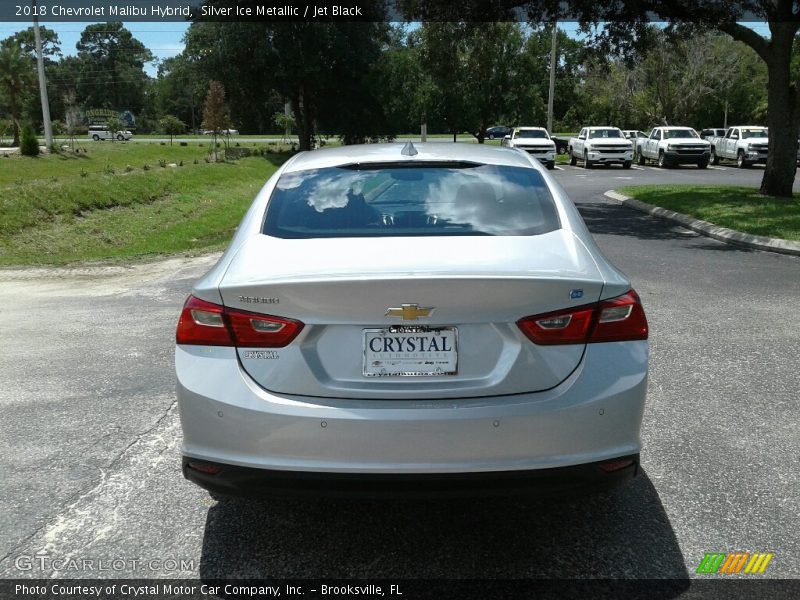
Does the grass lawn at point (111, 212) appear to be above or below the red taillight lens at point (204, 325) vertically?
below

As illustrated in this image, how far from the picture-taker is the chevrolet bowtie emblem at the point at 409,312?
289 cm

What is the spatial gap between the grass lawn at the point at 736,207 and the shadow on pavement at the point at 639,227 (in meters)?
0.55

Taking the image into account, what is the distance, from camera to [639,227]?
602 inches

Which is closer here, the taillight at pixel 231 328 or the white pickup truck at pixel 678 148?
the taillight at pixel 231 328

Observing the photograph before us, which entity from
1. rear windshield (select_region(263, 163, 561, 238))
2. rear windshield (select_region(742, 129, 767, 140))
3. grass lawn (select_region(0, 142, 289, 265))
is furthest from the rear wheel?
rear windshield (select_region(263, 163, 561, 238))

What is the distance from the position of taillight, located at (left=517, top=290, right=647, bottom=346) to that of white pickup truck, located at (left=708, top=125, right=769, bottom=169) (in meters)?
35.4

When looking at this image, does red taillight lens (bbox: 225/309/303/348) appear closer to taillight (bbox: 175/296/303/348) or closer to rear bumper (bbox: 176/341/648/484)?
taillight (bbox: 175/296/303/348)

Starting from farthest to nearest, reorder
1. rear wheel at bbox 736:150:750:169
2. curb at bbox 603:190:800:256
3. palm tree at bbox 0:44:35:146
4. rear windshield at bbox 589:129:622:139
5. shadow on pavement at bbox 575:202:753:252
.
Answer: palm tree at bbox 0:44:35:146, rear windshield at bbox 589:129:622:139, rear wheel at bbox 736:150:750:169, shadow on pavement at bbox 575:202:753:252, curb at bbox 603:190:800:256

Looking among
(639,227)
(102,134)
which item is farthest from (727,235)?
(102,134)

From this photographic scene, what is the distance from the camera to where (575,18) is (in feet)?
64.1

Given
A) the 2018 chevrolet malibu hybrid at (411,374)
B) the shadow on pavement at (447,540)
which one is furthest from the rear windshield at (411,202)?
the shadow on pavement at (447,540)

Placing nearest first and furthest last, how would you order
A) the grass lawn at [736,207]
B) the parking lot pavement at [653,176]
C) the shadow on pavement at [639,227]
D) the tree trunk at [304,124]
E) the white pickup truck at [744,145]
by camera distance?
1. the shadow on pavement at [639,227]
2. the grass lawn at [736,207]
3. the parking lot pavement at [653,176]
4. the white pickup truck at [744,145]
5. the tree trunk at [304,124]

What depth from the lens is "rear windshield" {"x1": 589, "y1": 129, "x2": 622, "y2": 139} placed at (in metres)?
37.7

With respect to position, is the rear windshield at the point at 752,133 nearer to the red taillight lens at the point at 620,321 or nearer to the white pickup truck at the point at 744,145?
the white pickup truck at the point at 744,145
